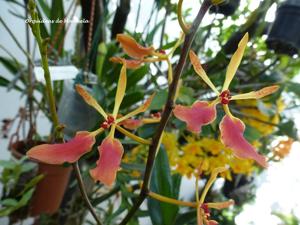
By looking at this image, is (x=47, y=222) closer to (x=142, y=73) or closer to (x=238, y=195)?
(x=142, y=73)

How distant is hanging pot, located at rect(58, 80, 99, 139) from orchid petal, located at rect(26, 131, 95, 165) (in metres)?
0.31

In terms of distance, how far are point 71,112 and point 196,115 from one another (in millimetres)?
371

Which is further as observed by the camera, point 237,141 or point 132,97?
point 132,97

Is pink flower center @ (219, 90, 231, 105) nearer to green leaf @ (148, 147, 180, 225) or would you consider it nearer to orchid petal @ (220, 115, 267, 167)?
orchid petal @ (220, 115, 267, 167)

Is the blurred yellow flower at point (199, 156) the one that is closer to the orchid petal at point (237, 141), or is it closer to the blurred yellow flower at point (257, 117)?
the blurred yellow flower at point (257, 117)

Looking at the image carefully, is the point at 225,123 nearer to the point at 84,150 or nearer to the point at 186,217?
the point at 84,150

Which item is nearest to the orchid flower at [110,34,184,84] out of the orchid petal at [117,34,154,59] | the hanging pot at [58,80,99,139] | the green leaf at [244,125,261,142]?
the orchid petal at [117,34,154,59]

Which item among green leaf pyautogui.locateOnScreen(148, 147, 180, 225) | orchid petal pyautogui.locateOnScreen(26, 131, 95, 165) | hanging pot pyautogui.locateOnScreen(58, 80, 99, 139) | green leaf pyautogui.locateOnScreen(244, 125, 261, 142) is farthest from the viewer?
green leaf pyautogui.locateOnScreen(244, 125, 261, 142)

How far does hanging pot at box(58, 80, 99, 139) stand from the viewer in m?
0.56

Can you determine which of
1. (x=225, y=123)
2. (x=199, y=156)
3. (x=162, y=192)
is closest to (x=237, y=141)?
(x=225, y=123)

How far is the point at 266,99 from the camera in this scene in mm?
831

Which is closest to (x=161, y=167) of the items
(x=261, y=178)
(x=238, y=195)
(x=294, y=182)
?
(x=238, y=195)

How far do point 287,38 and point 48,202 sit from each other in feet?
2.15

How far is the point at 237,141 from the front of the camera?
0.76 ft
